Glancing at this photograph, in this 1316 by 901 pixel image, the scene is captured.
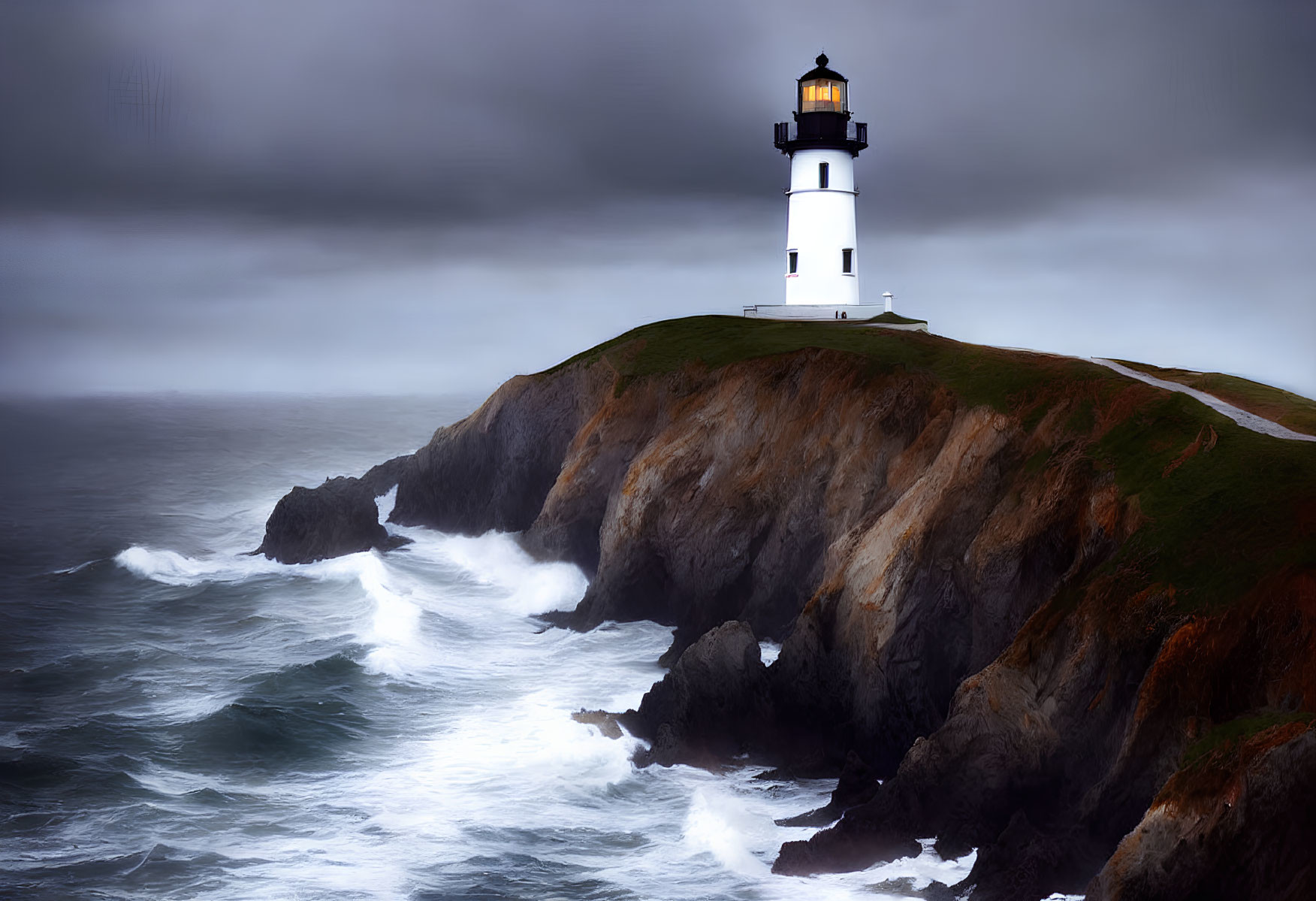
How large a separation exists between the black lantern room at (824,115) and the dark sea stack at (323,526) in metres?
24.3

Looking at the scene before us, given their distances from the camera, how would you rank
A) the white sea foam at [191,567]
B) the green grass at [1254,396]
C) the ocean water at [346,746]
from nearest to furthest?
the ocean water at [346,746], the green grass at [1254,396], the white sea foam at [191,567]

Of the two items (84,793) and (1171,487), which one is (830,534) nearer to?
(1171,487)

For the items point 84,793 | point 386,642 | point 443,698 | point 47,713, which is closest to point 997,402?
point 443,698

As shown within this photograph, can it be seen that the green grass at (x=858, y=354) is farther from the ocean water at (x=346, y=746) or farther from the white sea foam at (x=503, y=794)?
the white sea foam at (x=503, y=794)

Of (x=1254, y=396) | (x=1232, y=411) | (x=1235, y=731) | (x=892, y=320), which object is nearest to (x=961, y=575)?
(x=1232, y=411)

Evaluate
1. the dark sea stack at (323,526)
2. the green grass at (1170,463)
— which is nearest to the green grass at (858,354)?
the green grass at (1170,463)

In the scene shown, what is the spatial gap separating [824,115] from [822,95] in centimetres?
109

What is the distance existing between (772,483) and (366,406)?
549ft

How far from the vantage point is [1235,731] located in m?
18.3

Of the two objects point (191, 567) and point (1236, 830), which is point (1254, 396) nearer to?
point (1236, 830)

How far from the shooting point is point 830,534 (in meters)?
34.1

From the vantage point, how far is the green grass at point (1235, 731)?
59.0 ft

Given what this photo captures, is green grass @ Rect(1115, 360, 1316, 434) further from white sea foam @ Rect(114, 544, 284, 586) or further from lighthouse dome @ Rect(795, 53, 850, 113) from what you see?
white sea foam @ Rect(114, 544, 284, 586)

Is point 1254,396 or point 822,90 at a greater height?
point 822,90
